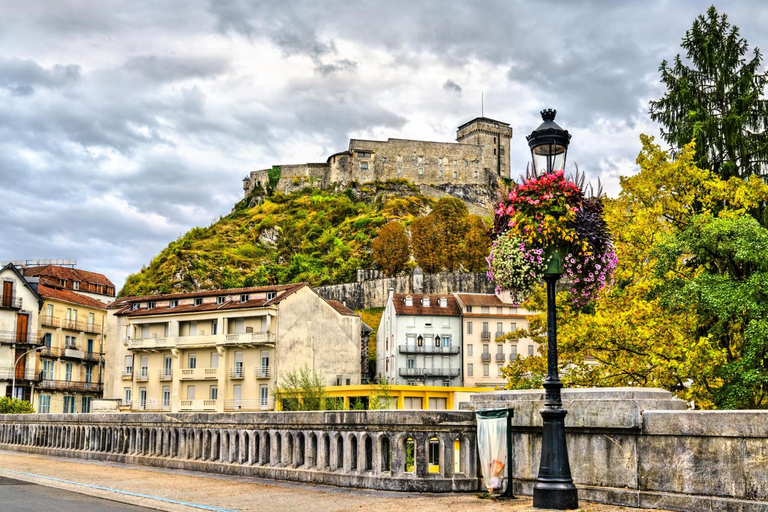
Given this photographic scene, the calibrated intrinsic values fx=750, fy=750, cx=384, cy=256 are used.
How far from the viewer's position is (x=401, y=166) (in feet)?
484

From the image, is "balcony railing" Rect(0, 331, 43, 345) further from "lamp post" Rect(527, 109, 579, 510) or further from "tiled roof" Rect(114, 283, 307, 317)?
"lamp post" Rect(527, 109, 579, 510)

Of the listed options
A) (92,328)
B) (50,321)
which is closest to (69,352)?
(50,321)

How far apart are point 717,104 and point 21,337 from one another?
56.9 metres

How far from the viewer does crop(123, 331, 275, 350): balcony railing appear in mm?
55812

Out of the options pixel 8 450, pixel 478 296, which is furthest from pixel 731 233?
pixel 478 296

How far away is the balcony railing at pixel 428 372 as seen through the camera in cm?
7481

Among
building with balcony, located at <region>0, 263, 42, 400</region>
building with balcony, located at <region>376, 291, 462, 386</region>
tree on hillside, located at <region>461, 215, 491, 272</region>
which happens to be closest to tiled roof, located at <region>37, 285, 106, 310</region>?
building with balcony, located at <region>0, 263, 42, 400</region>

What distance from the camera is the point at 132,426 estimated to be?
18.5m

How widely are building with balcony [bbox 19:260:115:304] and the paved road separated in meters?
68.7

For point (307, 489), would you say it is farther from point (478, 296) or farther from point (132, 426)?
point (478, 296)

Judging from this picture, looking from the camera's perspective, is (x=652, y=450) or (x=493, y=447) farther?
(x=493, y=447)

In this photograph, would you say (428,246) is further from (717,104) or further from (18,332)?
(717,104)

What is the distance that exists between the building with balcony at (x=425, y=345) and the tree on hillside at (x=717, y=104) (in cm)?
4913

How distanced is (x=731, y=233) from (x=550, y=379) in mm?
12941
